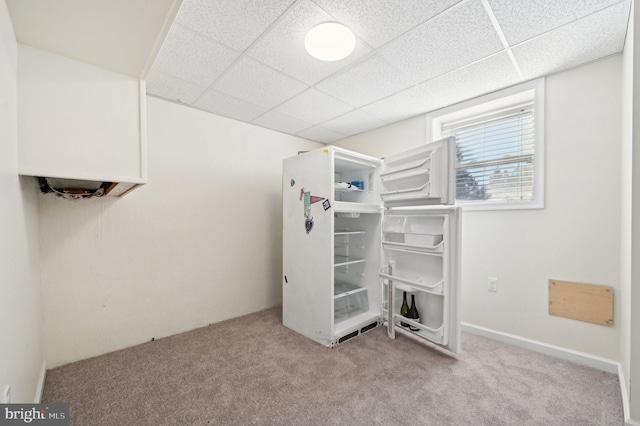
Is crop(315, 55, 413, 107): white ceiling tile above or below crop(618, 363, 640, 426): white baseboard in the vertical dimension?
above

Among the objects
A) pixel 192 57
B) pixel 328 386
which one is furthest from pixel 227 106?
pixel 328 386

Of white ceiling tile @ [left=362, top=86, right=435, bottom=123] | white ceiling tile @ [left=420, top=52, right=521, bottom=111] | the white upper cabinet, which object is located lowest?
the white upper cabinet

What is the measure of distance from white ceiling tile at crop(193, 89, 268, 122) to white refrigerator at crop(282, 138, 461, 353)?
642mm

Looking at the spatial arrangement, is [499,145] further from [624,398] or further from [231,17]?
[231,17]

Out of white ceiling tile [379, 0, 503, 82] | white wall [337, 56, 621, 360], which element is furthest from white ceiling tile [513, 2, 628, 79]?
white ceiling tile [379, 0, 503, 82]

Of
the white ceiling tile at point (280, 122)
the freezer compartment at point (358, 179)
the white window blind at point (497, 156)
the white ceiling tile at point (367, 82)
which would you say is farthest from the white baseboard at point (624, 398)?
the white ceiling tile at point (280, 122)

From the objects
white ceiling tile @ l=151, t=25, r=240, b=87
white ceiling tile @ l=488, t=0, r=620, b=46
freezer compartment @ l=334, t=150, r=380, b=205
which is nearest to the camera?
white ceiling tile @ l=488, t=0, r=620, b=46

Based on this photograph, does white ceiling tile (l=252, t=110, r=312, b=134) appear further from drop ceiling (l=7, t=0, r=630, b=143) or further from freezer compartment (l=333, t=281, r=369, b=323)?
freezer compartment (l=333, t=281, r=369, b=323)

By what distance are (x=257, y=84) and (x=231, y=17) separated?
2.37 feet

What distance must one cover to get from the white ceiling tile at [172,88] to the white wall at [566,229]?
2.80 m

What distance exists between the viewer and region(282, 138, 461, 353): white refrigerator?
2.02m

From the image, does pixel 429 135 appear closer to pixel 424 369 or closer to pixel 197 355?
pixel 424 369

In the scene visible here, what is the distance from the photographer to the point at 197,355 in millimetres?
2061

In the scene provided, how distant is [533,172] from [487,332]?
1449 millimetres
